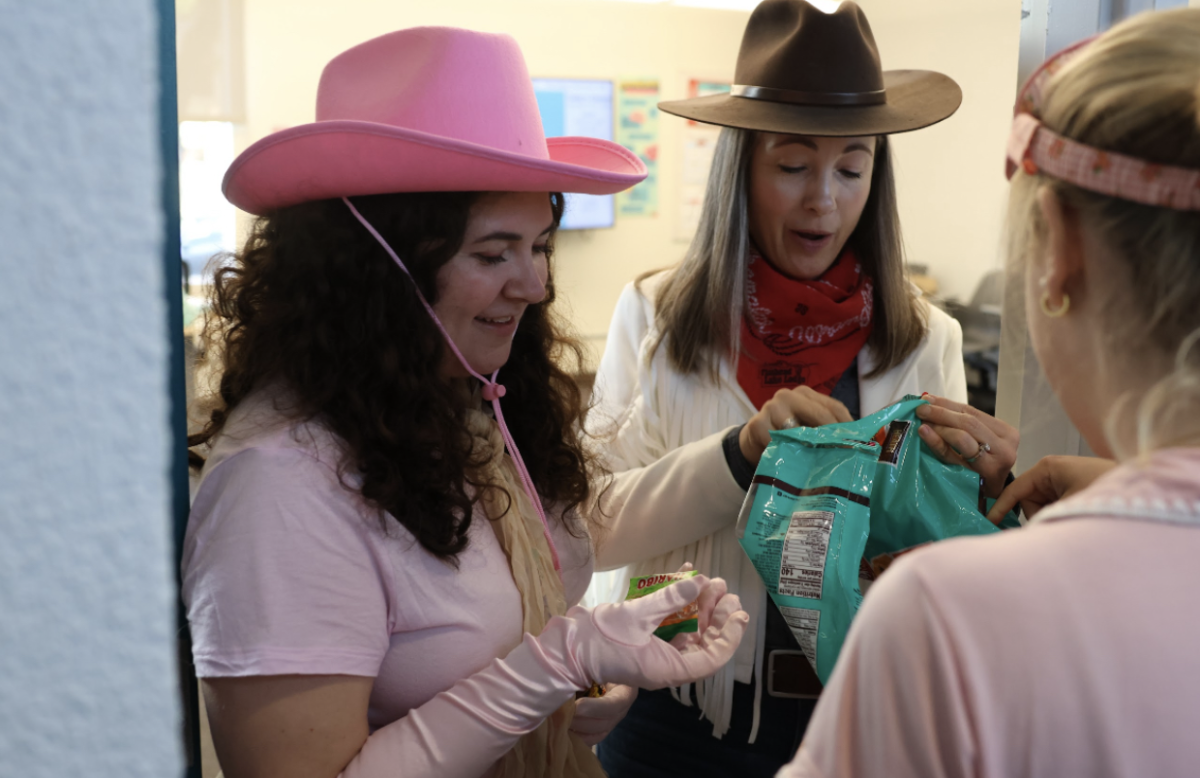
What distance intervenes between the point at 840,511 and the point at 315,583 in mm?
743

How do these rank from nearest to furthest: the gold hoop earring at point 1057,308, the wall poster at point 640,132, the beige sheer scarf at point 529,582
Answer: the gold hoop earring at point 1057,308
the beige sheer scarf at point 529,582
the wall poster at point 640,132

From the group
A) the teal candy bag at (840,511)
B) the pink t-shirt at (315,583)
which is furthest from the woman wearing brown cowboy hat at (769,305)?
the pink t-shirt at (315,583)

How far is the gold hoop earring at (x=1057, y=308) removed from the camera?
2.23ft

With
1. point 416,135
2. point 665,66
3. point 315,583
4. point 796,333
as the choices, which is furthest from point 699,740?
point 665,66

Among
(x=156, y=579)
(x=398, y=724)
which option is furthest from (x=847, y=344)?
(x=156, y=579)

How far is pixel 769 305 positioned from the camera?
66.6 inches

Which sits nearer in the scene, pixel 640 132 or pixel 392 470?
pixel 392 470

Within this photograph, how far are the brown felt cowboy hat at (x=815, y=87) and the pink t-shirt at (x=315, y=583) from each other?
93cm

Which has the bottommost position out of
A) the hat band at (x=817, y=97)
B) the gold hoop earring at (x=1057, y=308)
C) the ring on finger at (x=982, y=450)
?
the ring on finger at (x=982, y=450)

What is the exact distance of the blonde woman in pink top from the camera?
533 millimetres

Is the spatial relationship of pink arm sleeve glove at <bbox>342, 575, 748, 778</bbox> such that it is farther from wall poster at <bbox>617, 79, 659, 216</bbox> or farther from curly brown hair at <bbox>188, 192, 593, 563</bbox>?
wall poster at <bbox>617, 79, 659, 216</bbox>

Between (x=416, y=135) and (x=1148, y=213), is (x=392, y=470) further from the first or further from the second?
(x=1148, y=213)

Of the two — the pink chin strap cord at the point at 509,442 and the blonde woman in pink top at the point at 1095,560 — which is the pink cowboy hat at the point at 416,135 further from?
the blonde woman in pink top at the point at 1095,560

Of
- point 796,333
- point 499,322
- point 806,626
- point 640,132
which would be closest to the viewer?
Answer: point 499,322
